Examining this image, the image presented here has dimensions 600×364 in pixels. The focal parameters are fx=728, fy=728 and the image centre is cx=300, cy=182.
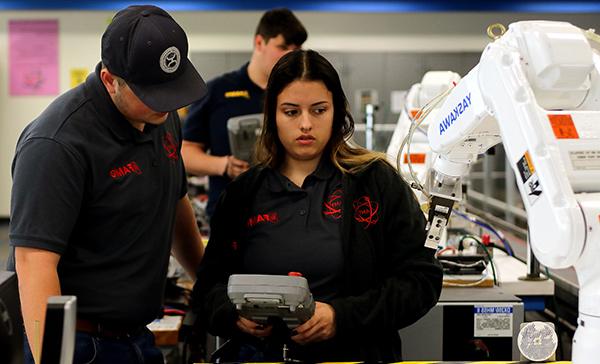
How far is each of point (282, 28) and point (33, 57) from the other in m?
6.56

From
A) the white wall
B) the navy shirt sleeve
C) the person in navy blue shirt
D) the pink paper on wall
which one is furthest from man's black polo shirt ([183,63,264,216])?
the pink paper on wall

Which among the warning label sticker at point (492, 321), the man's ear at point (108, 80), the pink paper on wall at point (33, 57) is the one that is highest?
the pink paper on wall at point (33, 57)

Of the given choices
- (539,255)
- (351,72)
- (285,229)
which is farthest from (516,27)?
(351,72)

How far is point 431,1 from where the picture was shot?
8.53 meters

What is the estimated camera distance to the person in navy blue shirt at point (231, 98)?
2.98m

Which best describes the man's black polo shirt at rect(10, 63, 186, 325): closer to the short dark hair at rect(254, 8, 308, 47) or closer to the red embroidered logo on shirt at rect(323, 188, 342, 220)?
the red embroidered logo on shirt at rect(323, 188, 342, 220)

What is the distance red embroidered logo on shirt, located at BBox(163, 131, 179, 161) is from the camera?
1796 millimetres

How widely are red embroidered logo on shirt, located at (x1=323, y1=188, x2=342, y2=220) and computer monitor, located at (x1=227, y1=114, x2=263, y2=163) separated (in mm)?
877

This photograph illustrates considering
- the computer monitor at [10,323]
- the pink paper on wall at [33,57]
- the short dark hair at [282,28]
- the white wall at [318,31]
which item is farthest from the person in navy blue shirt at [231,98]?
the pink paper on wall at [33,57]

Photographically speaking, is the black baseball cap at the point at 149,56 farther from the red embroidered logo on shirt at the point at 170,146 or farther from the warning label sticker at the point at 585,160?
the warning label sticker at the point at 585,160

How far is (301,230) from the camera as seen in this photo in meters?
1.77

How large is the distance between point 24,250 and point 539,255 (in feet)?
3.22

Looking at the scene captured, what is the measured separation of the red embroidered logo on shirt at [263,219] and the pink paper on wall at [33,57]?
7.56 metres

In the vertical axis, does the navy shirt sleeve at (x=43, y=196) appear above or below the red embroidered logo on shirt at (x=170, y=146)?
below
